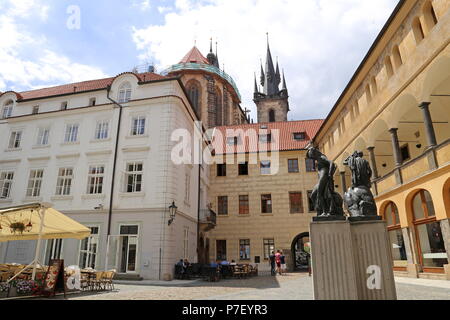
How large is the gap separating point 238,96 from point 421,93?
4277 centimetres

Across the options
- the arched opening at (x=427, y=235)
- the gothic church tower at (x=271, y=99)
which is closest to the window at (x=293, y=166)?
the arched opening at (x=427, y=235)

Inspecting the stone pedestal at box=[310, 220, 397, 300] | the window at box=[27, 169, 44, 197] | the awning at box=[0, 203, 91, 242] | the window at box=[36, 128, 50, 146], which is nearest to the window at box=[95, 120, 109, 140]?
the window at box=[36, 128, 50, 146]

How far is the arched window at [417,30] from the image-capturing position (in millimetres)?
15271

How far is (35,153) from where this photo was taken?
22.4m

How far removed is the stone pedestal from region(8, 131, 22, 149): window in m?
24.7

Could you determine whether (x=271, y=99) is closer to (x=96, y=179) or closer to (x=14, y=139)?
(x=14, y=139)

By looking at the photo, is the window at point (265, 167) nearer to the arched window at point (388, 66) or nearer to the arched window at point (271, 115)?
the arched window at point (388, 66)

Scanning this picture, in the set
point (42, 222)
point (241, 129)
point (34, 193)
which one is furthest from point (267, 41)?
point (42, 222)

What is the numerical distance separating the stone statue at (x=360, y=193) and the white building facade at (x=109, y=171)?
43.0 feet

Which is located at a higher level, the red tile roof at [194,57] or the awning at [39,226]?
the red tile roof at [194,57]

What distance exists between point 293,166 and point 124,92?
60.4 ft

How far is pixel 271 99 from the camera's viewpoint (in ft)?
214

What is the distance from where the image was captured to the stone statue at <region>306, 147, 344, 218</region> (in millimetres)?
6531
